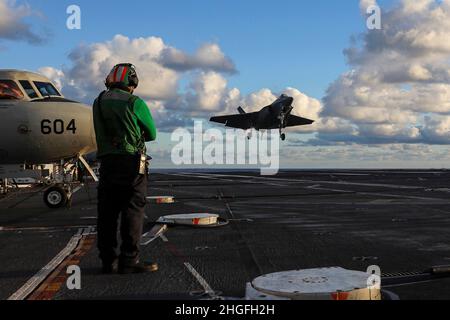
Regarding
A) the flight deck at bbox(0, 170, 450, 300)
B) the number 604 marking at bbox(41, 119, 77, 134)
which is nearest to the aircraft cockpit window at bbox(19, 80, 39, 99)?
the number 604 marking at bbox(41, 119, 77, 134)

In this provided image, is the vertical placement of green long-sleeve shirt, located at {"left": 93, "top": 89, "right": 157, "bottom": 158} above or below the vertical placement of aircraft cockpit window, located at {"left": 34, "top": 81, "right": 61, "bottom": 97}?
below

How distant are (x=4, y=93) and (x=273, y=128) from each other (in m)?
59.8

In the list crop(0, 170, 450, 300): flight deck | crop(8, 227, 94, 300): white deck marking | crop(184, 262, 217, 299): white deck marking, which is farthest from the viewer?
crop(0, 170, 450, 300): flight deck

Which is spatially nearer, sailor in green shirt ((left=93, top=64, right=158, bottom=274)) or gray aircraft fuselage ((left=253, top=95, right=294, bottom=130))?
sailor in green shirt ((left=93, top=64, right=158, bottom=274))

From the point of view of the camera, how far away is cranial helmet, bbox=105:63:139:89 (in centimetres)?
643

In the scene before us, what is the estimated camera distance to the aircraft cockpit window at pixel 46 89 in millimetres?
14883

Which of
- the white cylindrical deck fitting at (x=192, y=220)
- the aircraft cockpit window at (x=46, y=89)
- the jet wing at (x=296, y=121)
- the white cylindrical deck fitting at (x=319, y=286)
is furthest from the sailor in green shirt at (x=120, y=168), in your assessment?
the jet wing at (x=296, y=121)

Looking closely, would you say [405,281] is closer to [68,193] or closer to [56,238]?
[56,238]

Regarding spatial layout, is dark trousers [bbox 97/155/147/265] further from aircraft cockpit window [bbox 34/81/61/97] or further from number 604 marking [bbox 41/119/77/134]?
aircraft cockpit window [bbox 34/81/61/97]

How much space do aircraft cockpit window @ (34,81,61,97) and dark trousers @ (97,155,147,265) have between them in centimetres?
965

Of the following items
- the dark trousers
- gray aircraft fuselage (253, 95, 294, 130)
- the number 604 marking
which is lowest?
the dark trousers

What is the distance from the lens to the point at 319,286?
4.34 metres
